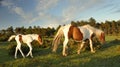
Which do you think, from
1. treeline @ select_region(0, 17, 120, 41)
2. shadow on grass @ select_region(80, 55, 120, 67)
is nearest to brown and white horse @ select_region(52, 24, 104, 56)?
shadow on grass @ select_region(80, 55, 120, 67)

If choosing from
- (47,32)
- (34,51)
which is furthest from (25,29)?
(34,51)

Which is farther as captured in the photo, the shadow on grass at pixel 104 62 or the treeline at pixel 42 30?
the treeline at pixel 42 30

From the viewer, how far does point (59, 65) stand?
14508 mm

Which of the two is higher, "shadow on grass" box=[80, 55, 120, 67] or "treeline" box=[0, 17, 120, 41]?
"treeline" box=[0, 17, 120, 41]

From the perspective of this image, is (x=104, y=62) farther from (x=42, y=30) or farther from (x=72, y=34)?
(x=42, y=30)

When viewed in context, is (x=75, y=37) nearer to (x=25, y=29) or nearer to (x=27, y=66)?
(x=27, y=66)

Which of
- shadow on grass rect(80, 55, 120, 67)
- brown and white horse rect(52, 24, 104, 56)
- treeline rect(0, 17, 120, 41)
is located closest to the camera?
shadow on grass rect(80, 55, 120, 67)

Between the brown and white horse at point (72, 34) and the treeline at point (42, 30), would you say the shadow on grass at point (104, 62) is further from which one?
the treeline at point (42, 30)

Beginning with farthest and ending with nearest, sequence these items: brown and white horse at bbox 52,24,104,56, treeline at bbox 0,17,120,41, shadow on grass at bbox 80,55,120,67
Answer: treeline at bbox 0,17,120,41 → brown and white horse at bbox 52,24,104,56 → shadow on grass at bbox 80,55,120,67

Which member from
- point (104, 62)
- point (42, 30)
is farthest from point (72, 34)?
point (42, 30)

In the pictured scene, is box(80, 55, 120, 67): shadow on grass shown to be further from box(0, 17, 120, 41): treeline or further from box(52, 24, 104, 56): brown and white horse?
box(0, 17, 120, 41): treeline

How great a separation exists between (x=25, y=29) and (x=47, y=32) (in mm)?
7178

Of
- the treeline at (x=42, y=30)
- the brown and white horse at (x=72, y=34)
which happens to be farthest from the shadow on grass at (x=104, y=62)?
the treeline at (x=42, y=30)

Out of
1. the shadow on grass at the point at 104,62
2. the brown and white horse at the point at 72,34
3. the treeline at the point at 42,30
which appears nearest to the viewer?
the shadow on grass at the point at 104,62
